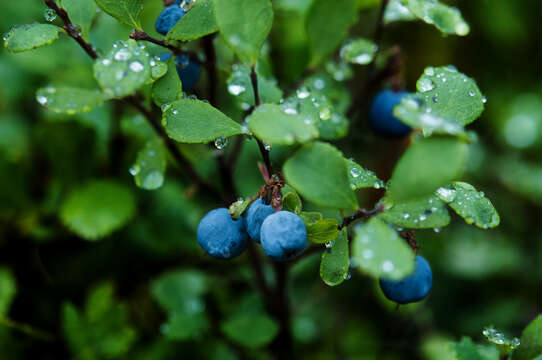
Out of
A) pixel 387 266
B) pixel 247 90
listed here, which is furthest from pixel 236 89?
pixel 387 266

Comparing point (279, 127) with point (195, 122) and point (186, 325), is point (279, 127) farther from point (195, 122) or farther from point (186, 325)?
point (186, 325)

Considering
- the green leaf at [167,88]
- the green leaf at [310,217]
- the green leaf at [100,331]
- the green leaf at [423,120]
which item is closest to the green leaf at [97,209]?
the green leaf at [100,331]

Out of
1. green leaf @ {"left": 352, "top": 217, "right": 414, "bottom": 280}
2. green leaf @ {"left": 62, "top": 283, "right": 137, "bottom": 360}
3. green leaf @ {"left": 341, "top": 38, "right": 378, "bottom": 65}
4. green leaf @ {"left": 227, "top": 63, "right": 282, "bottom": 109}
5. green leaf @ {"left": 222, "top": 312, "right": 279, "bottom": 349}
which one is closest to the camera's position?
green leaf @ {"left": 352, "top": 217, "right": 414, "bottom": 280}

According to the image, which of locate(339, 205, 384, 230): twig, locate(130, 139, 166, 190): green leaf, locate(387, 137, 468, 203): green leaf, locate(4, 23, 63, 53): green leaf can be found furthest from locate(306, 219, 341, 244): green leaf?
locate(4, 23, 63, 53): green leaf

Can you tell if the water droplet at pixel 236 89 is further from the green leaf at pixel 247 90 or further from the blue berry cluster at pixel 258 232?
the blue berry cluster at pixel 258 232

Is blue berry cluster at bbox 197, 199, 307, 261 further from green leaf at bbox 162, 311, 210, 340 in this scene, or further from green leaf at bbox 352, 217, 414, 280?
green leaf at bbox 162, 311, 210, 340

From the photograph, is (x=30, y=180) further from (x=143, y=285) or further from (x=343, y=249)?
(x=343, y=249)

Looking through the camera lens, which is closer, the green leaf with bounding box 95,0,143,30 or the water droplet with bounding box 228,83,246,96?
Result: the green leaf with bounding box 95,0,143,30

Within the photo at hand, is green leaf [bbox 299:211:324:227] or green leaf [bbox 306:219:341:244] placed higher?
green leaf [bbox 306:219:341:244]
